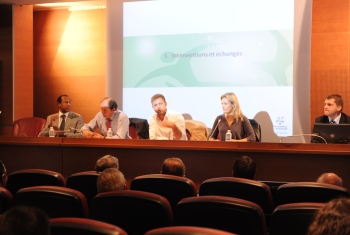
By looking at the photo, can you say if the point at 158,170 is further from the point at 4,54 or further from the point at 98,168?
the point at 4,54

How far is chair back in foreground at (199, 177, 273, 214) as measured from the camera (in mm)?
2836

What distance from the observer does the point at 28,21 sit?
→ 29.5ft

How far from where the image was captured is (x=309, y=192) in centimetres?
274

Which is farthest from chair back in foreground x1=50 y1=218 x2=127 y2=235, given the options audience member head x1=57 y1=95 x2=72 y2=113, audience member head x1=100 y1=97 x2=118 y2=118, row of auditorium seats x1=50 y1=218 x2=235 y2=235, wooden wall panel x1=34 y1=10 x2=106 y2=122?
wooden wall panel x1=34 y1=10 x2=106 y2=122

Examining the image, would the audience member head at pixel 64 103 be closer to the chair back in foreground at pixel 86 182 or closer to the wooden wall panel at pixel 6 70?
the wooden wall panel at pixel 6 70

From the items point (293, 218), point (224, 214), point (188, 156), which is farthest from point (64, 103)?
point (293, 218)

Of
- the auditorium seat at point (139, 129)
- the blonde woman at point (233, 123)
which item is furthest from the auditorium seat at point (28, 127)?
the blonde woman at point (233, 123)

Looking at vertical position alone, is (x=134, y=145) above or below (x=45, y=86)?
below

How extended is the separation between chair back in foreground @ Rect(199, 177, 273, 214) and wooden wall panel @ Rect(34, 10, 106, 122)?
21.2 ft

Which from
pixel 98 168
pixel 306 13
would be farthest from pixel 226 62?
pixel 98 168

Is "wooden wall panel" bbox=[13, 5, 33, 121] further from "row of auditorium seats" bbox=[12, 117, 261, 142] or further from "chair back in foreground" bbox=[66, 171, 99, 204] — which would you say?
"chair back in foreground" bbox=[66, 171, 99, 204]

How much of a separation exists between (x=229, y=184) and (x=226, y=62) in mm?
4367

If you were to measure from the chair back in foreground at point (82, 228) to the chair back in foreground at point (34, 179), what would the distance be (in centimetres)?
156

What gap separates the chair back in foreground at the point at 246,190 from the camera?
2836mm
